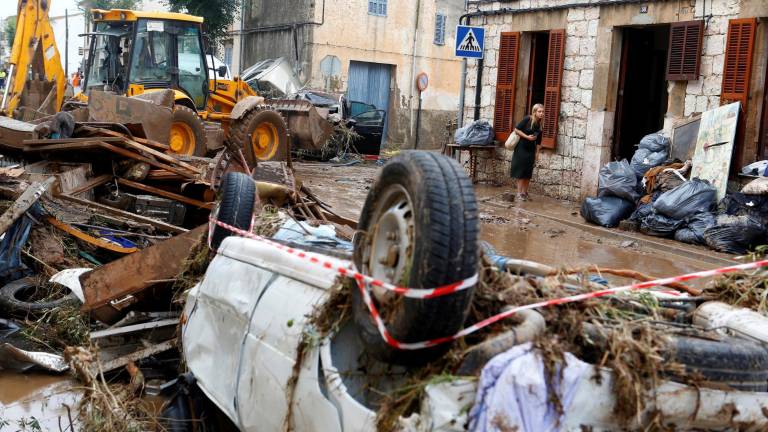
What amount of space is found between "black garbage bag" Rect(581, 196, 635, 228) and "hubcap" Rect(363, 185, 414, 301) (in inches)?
388

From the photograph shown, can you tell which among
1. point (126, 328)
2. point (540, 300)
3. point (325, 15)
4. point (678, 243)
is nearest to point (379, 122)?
point (325, 15)

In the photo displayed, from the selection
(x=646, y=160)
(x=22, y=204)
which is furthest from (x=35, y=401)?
(x=646, y=160)

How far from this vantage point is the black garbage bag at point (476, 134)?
16609mm

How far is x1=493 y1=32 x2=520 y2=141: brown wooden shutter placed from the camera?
1620cm

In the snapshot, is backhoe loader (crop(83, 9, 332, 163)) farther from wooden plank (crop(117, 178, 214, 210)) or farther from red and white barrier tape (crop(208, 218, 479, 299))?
red and white barrier tape (crop(208, 218, 479, 299))

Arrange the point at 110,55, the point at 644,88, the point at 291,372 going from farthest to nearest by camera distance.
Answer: the point at 644,88 → the point at 110,55 → the point at 291,372

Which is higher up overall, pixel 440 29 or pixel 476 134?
pixel 440 29

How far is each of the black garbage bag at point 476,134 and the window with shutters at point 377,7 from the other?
13223 millimetres

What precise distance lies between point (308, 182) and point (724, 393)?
14810 millimetres

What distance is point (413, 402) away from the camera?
2.65 meters

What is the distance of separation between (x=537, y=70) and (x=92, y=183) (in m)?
9.73

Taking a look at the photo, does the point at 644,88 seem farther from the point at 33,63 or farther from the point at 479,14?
the point at 33,63

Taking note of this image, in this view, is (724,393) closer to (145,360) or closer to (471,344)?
(471,344)

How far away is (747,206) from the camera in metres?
10.5
